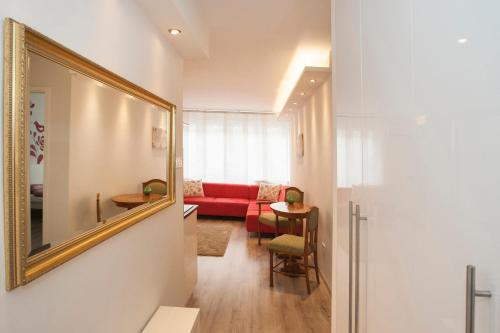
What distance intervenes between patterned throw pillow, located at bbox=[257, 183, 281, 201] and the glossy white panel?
206 inches

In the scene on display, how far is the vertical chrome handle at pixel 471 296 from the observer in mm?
461

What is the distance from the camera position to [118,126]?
1.34m

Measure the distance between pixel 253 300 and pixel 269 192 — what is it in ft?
11.9

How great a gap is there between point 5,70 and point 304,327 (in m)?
2.53

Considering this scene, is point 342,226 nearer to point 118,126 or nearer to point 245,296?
point 118,126

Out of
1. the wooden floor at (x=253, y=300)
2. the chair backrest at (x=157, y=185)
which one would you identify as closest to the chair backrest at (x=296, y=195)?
the wooden floor at (x=253, y=300)

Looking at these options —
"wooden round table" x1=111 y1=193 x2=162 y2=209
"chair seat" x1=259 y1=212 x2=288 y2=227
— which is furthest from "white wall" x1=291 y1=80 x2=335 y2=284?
"wooden round table" x1=111 y1=193 x2=162 y2=209

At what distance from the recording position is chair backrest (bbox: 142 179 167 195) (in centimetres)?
171

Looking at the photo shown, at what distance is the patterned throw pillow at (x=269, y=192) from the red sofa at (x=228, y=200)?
13 cm

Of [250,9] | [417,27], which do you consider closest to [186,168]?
[250,9]

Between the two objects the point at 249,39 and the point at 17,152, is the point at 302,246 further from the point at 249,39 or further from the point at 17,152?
the point at 17,152

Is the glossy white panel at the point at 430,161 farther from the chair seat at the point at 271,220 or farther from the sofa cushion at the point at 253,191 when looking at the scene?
the sofa cushion at the point at 253,191

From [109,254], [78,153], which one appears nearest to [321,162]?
[109,254]

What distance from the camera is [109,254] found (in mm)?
1251
